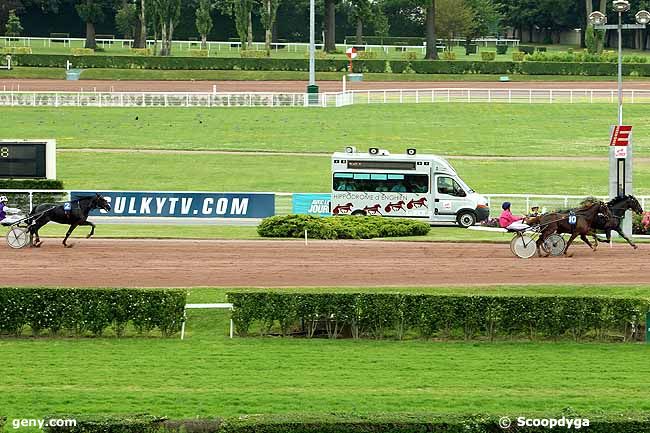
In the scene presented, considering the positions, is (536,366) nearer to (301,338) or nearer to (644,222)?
(301,338)

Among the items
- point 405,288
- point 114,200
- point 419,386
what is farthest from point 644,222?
point 419,386

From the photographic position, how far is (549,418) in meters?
14.6

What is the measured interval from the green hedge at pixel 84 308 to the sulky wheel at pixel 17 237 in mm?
8223

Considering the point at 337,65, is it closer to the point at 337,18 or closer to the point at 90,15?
the point at 90,15

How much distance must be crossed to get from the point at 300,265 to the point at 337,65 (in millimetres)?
52036

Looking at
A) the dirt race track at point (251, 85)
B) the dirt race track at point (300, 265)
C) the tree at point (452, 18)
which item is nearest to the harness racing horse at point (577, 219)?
the dirt race track at point (300, 265)

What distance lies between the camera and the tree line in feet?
288

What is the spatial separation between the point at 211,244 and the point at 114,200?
19.1ft

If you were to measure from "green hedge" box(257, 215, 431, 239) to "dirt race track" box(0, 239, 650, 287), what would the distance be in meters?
0.62

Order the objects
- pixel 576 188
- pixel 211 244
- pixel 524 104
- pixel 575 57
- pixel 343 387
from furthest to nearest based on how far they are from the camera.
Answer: pixel 575 57 → pixel 524 104 → pixel 576 188 → pixel 211 244 → pixel 343 387

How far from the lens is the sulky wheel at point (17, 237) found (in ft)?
95.2

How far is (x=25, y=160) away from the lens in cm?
3803

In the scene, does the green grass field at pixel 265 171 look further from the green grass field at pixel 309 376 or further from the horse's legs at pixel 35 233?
the green grass field at pixel 309 376

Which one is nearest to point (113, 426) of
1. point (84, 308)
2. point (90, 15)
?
point (84, 308)
